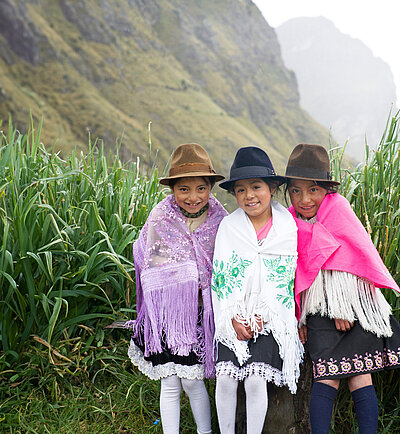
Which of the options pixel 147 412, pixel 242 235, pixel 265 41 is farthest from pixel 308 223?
pixel 265 41

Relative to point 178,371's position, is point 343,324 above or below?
above

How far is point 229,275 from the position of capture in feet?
6.68

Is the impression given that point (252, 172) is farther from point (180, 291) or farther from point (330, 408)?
point (330, 408)

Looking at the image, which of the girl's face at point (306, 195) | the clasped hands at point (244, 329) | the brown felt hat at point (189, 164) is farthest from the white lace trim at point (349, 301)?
the brown felt hat at point (189, 164)

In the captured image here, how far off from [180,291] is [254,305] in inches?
15.3

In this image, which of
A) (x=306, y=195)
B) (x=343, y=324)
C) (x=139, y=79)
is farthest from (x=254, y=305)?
(x=139, y=79)

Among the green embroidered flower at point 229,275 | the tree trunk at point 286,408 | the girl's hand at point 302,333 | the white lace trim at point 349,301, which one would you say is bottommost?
the tree trunk at point 286,408

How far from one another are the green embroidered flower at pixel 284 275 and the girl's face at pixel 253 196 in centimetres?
23

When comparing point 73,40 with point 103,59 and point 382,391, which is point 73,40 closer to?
point 103,59

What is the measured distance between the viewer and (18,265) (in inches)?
96.4

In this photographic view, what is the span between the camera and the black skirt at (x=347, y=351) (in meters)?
1.95

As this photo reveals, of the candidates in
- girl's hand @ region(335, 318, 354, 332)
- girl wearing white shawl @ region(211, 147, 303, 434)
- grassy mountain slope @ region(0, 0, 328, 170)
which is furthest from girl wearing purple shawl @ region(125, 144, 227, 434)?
grassy mountain slope @ region(0, 0, 328, 170)

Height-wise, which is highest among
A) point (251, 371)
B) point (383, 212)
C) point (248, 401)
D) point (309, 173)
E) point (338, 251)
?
point (309, 173)

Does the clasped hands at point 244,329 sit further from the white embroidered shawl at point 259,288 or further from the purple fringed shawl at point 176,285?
the purple fringed shawl at point 176,285
